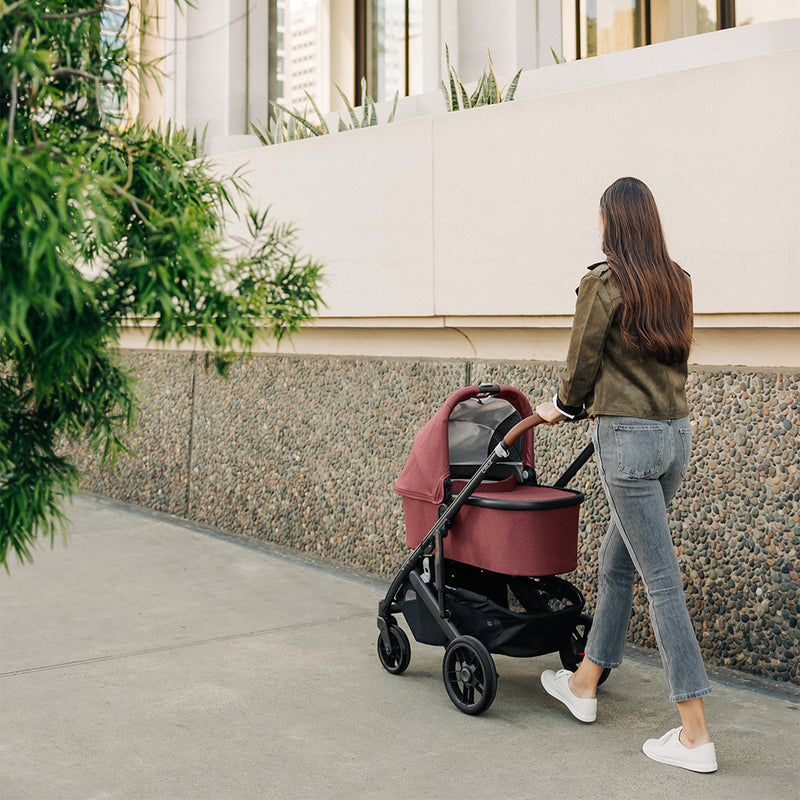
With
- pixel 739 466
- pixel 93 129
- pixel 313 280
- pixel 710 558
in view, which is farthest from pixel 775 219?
pixel 93 129

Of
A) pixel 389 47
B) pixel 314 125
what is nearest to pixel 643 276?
pixel 314 125

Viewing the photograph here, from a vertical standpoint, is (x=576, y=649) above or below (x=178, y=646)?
Answer: above

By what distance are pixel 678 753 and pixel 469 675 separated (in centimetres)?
80

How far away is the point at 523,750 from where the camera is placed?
12.1 ft

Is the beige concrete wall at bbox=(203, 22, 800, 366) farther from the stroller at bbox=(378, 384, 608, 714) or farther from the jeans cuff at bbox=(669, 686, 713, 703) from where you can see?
the jeans cuff at bbox=(669, 686, 713, 703)

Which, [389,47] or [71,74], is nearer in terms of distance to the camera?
[71,74]

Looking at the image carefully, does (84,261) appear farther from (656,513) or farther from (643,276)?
(656,513)

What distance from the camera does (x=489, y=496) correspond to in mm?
4082

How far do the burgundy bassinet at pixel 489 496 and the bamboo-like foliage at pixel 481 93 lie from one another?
7.82ft

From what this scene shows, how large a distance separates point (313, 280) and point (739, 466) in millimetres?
2630

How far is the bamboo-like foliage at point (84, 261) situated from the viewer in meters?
1.94

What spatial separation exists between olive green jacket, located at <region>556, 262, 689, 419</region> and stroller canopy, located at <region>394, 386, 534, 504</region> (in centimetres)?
62

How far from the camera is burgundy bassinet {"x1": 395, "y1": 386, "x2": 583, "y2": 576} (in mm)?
3918

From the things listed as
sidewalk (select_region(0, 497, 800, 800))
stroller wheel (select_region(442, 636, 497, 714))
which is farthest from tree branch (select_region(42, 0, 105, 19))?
stroller wheel (select_region(442, 636, 497, 714))
